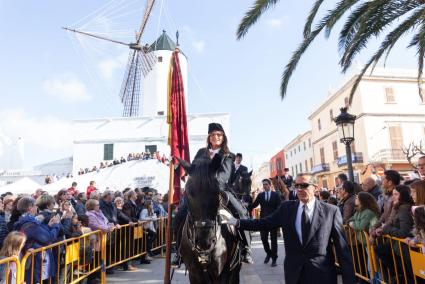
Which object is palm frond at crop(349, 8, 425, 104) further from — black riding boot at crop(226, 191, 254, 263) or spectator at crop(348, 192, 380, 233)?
black riding boot at crop(226, 191, 254, 263)

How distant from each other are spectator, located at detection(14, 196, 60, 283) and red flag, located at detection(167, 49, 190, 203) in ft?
6.63

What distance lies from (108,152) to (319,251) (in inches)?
1305

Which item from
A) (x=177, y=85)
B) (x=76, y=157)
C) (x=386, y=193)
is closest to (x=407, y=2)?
(x=386, y=193)

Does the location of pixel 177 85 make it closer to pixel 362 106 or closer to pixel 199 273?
pixel 199 273

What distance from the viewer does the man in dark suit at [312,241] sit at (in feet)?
10.2

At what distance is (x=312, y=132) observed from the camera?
42781 mm

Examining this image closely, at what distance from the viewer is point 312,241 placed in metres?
3.17

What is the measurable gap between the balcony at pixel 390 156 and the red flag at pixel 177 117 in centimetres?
2814

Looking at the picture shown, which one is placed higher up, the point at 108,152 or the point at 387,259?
the point at 108,152

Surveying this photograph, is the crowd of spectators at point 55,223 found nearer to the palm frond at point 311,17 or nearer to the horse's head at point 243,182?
the horse's head at point 243,182

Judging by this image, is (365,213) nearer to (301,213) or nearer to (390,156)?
(301,213)

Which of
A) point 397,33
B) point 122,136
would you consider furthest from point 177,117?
point 122,136

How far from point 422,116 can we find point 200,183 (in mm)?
34515

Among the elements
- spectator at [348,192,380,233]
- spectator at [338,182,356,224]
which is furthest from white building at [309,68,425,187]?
spectator at [348,192,380,233]
